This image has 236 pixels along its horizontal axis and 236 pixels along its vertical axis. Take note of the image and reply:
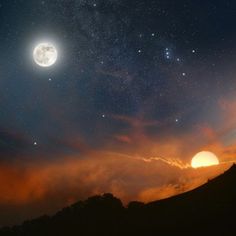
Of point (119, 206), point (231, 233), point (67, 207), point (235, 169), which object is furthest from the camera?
point (67, 207)

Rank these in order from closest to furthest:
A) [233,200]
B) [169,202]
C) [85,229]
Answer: [233,200] → [169,202] → [85,229]

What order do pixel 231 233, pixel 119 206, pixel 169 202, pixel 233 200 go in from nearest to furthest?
pixel 231 233
pixel 233 200
pixel 169 202
pixel 119 206

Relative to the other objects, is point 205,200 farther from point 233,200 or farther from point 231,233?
point 231,233

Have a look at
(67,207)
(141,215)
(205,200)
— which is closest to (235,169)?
(205,200)

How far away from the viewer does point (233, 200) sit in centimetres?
3675

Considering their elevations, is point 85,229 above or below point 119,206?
below

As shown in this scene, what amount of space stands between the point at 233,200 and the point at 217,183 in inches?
194

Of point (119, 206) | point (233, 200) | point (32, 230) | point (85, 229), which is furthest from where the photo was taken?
point (119, 206)

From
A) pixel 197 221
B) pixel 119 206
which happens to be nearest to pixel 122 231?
pixel 197 221

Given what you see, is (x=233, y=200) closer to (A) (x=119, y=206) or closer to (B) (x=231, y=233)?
(B) (x=231, y=233)

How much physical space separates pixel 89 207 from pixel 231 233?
77.8 meters

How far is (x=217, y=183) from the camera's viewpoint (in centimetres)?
4156

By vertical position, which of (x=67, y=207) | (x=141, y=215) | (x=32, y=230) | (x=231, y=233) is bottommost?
(x=231, y=233)

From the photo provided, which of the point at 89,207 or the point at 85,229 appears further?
the point at 89,207
